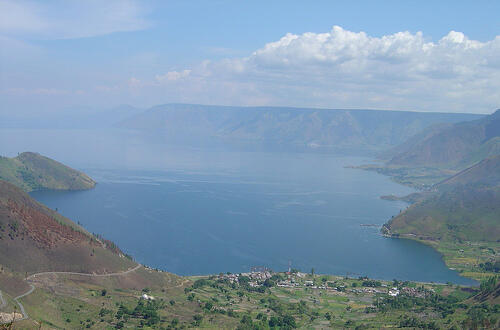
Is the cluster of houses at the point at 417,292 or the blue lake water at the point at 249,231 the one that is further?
the blue lake water at the point at 249,231

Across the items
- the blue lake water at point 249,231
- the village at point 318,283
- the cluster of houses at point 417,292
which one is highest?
the blue lake water at point 249,231

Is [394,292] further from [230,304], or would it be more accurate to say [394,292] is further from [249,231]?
[249,231]

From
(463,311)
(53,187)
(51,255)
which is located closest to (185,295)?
(51,255)

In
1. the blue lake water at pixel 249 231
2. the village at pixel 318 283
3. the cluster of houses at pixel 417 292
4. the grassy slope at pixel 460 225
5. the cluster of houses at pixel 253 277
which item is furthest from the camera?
the grassy slope at pixel 460 225

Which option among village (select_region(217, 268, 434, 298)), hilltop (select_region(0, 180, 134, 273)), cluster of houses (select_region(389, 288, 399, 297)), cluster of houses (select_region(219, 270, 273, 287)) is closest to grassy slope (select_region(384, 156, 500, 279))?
village (select_region(217, 268, 434, 298))

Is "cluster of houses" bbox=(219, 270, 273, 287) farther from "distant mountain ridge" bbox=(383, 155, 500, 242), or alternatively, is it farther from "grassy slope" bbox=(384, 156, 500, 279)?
"distant mountain ridge" bbox=(383, 155, 500, 242)

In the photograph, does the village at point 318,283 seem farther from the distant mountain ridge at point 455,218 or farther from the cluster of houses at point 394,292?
the distant mountain ridge at point 455,218

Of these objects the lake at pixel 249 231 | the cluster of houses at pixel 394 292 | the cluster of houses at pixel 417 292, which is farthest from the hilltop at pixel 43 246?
the cluster of houses at pixel 417 292

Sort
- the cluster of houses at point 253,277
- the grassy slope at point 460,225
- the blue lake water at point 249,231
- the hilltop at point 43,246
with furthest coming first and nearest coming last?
the grassy slope at point 460,225 < the blue lake water at point 249,231 < the cluster of houses at point 253,277 < the hilltop at point 43,246

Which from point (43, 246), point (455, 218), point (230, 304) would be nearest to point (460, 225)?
point (455, 218)
